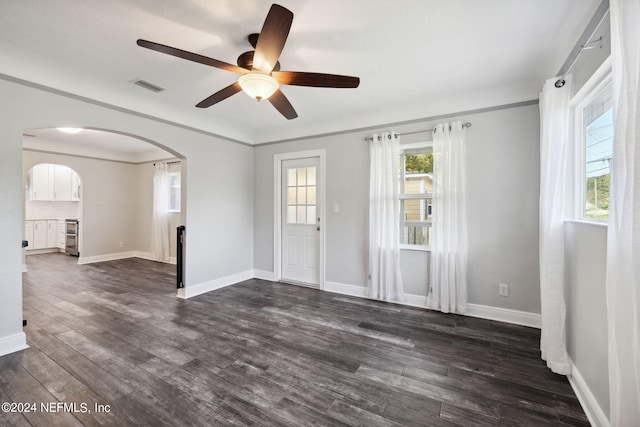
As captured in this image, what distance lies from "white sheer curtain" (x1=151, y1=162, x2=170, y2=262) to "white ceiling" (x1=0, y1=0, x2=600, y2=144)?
335 centimetres

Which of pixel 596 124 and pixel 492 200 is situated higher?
pixel 596 124

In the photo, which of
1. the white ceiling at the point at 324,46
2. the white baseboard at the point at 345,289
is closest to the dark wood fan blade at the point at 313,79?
the white ceiling at the point at 324,46

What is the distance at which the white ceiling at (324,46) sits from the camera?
186 cm

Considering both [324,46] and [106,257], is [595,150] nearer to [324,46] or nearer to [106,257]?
[324,46]

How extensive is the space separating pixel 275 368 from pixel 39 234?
8.62 m

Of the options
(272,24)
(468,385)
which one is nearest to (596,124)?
(468,385)

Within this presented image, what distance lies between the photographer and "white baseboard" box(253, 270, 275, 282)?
484cm

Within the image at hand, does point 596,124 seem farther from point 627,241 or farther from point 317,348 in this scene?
point 317,348

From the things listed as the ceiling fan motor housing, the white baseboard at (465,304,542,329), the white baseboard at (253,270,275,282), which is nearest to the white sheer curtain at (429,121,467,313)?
the white baseboard at (465,304,542,329)

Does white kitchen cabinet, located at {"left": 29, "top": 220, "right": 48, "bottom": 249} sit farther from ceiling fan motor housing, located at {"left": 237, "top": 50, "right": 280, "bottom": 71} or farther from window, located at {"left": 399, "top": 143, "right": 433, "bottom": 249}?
window, located at {"left": 399, "top": 143, "right": 433, "bottom": 249}

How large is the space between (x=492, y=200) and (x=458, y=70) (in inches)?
59.0

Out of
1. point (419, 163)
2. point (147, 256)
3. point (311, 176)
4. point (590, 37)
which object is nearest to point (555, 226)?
point (590, 37)

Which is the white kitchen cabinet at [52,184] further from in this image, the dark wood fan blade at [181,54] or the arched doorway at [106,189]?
the dark wood fan blade at [181,54]

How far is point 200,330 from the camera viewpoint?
2885 millimetres
